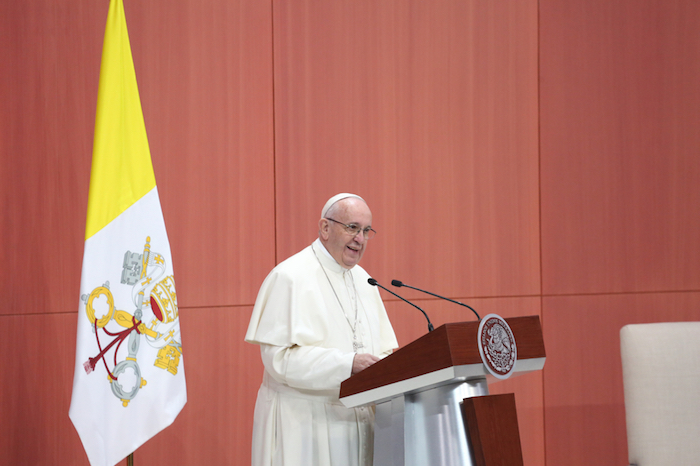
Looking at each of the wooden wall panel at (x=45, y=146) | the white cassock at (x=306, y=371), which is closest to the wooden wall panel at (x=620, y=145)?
the white cassock at (x=306, y=371)

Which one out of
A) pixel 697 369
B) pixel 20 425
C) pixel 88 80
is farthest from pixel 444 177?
pixel 20 425

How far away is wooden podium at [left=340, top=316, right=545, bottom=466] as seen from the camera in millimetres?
1836

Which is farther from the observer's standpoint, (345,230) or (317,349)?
(345,230)

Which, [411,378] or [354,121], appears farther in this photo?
[354,121]

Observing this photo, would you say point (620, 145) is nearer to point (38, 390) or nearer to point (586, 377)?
point (586, 377)

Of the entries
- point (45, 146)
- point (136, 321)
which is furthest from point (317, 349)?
point (45, 146)

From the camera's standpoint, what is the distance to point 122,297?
93.0 inches

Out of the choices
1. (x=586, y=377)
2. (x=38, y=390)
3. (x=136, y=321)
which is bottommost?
(x=586, y=377)

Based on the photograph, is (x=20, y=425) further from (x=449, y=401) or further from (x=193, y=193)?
(x=449, y=401)

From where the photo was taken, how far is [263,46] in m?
3.59

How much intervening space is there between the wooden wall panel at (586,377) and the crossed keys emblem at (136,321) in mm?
2484

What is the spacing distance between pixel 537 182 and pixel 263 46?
186cm

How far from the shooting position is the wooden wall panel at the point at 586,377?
4.06m

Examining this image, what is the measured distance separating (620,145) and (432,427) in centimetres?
292
